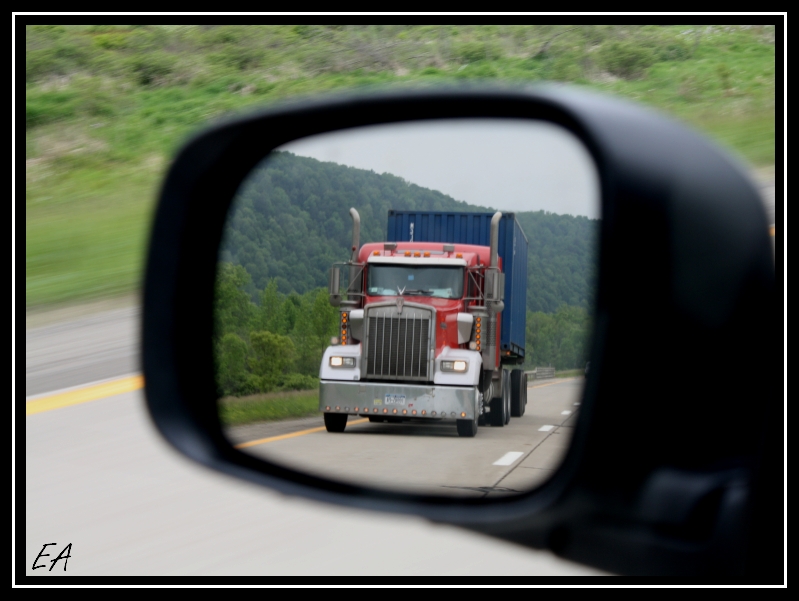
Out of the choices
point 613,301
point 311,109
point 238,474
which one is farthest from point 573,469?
point 311,109

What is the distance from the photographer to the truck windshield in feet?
43.8

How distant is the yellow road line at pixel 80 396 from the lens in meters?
11.1

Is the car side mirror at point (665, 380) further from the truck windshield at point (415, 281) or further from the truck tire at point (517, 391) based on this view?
the truck tire at point (517, 391)

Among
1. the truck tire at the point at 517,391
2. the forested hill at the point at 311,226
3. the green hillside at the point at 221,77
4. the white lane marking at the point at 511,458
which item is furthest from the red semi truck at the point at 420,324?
the white lane marking at the point at 511,458

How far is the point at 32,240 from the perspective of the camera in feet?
60.2

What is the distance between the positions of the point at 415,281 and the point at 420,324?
70cm

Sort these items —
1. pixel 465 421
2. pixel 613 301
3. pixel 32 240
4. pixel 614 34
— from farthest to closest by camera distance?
pixel 614 34
pixel 32 240
pixel 465 421
pixel 613 301

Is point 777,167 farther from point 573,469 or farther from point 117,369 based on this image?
point 117,369

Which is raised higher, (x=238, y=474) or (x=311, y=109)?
(x=311, y=109)

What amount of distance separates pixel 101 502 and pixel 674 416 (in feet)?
20.5

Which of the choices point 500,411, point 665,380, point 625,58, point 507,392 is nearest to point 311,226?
point 665,380

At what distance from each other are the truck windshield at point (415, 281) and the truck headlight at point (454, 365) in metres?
1.05

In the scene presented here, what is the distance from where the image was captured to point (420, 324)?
13.1 meters

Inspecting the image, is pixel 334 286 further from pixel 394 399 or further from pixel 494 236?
pixel 494 236
